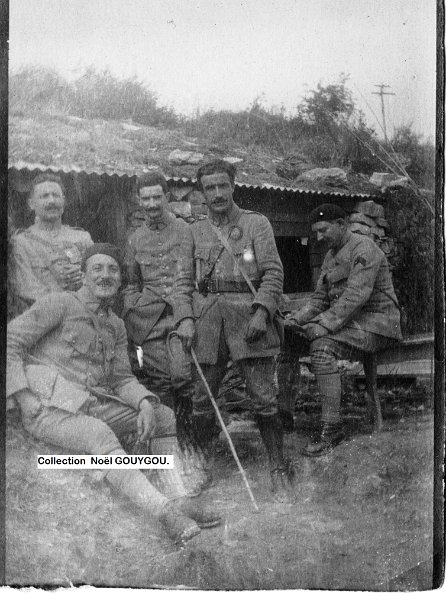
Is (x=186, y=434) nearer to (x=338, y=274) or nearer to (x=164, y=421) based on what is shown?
(x=164, y=421)

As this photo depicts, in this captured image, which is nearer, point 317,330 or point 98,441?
point 98,441

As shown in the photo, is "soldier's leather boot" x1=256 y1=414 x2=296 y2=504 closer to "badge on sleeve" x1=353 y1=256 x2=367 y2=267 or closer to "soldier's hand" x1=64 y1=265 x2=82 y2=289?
"badge on sleeve" x1=353 y1=256 x2=367 y2=267

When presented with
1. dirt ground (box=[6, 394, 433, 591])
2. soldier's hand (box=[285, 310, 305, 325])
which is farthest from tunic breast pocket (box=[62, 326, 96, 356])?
soldier's hand (box=[285, 310, 305, 325])

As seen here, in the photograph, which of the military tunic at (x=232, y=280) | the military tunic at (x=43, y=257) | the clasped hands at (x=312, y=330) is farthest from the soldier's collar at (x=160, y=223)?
the clasped hands at (x=312, y=330)

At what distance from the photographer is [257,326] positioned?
4.83 m

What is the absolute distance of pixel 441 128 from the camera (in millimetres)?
4898

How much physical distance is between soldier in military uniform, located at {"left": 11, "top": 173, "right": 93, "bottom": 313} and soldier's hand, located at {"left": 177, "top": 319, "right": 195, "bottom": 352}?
0.69 meters

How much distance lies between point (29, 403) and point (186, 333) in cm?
106

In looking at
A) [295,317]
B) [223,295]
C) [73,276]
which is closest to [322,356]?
[295,317]

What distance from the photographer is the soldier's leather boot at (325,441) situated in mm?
4852

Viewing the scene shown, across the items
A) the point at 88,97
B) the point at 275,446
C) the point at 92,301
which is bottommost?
the point at 275,446

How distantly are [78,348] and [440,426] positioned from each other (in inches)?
91.4

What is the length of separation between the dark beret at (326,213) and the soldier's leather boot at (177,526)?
2.00 m

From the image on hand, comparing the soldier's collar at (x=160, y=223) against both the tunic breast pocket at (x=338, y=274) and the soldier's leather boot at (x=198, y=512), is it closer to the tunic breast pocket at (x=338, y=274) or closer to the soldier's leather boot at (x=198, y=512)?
the tunic breast pocket at (x=338, y=274)
